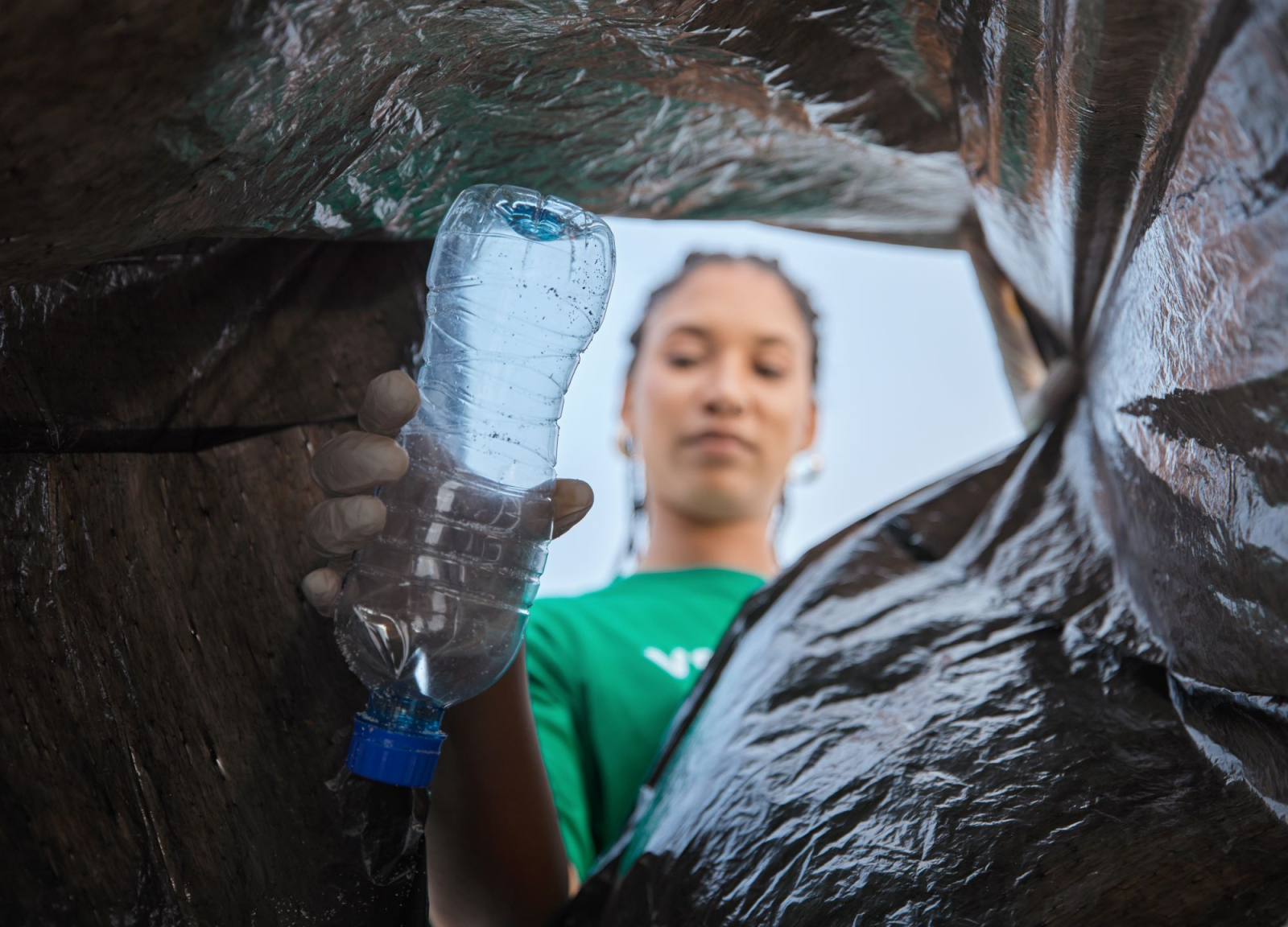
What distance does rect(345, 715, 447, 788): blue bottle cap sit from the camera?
28.1 inches

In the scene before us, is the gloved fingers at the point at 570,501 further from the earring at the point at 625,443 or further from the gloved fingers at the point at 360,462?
the earring at the point at 625,443

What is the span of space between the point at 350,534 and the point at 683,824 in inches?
14.8

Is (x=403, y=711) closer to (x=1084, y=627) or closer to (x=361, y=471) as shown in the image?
(x=361, y=471)

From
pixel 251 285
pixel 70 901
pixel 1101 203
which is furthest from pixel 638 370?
pixel 70 901

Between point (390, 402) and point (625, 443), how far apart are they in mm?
1596

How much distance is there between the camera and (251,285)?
0.80 m

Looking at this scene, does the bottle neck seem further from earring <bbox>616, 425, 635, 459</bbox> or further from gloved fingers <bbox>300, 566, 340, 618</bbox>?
earring <bbox>616, 425, 635, 459</bbox>

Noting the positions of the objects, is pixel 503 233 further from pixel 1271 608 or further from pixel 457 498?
pixel 1271 608

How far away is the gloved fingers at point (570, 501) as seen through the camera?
2.75 feet

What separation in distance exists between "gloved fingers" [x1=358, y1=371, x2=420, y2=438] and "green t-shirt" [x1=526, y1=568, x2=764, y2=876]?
0.62 m

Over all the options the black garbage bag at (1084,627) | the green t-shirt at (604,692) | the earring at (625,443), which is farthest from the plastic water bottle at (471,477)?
the earring at (625,443)

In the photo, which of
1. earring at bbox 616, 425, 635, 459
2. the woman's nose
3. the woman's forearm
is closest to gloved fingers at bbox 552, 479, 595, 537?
the woman's forearm

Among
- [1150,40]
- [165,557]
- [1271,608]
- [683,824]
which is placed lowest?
[683,824]

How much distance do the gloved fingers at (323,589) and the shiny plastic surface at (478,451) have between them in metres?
0.01
